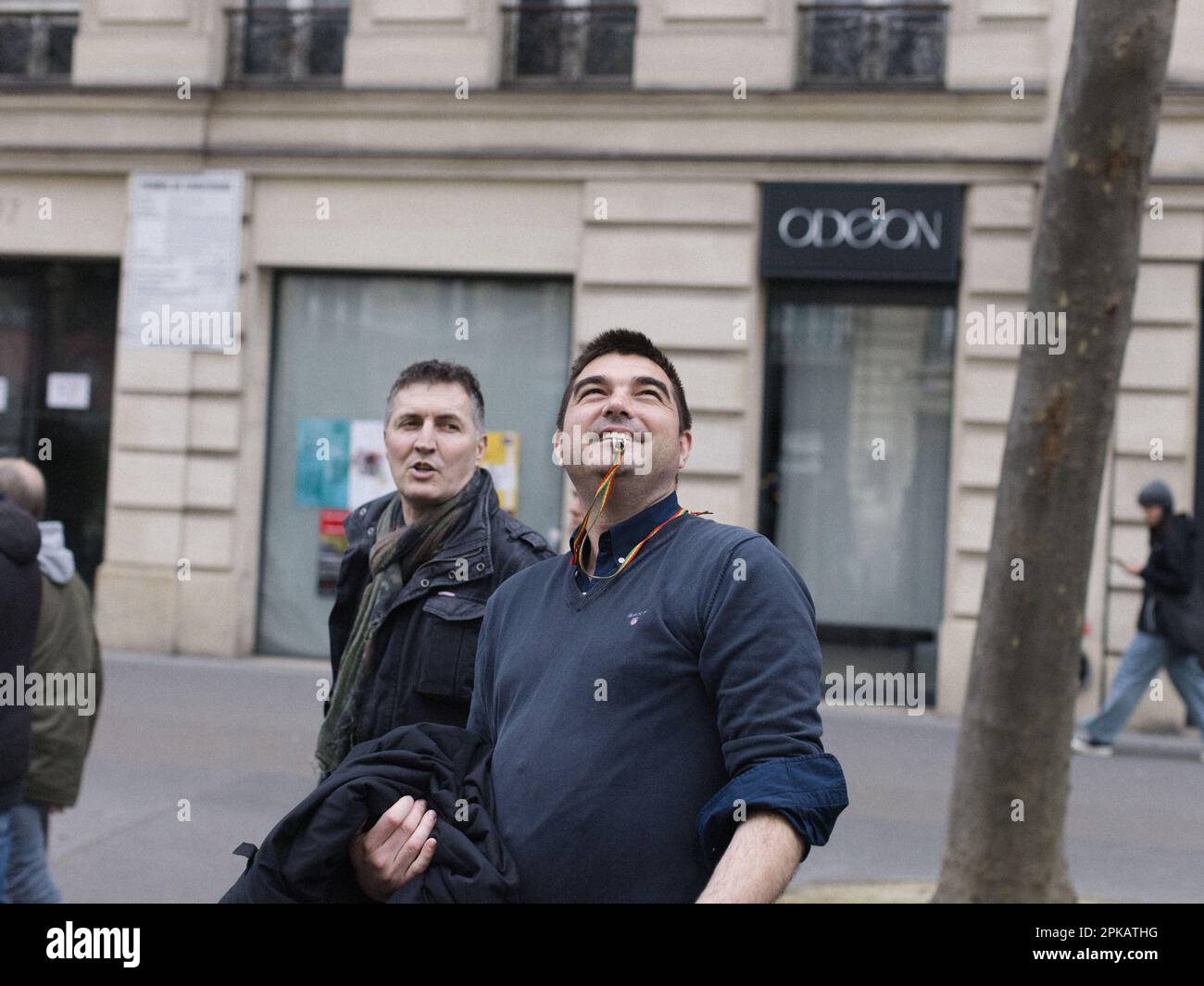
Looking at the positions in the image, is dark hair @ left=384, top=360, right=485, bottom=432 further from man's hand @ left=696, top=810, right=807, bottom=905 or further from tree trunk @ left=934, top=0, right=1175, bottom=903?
tree trunk @ left=934, top=0, right=1175, bottom=903

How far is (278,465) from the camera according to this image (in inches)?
518

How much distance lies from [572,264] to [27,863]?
833cm

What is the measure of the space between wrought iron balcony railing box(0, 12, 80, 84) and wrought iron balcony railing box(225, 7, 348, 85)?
1613 millimetres

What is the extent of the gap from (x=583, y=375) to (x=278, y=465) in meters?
10.9

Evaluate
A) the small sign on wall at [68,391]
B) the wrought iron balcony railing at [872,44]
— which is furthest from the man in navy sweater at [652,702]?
the small sign on wall at [68,391]

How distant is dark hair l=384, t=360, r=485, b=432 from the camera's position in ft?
11.9

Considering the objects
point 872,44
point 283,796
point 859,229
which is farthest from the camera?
point 872,44

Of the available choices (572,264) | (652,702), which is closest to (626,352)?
(652,702)

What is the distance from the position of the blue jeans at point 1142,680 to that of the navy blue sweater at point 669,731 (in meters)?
8.41

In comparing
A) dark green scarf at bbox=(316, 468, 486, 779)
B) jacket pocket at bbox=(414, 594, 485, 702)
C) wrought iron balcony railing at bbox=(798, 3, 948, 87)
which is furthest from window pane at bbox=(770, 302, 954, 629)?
jacket pocket at bbox=(414, 594, 485, 702)

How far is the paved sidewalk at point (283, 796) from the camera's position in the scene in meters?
6.66

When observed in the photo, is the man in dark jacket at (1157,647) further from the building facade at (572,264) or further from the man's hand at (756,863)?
the man's hand at (756,863)

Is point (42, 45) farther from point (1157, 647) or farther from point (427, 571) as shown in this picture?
point (427, 571)

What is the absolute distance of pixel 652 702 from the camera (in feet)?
7.55
